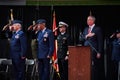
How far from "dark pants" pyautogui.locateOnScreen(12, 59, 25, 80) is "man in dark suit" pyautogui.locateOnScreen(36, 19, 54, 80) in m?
0.51

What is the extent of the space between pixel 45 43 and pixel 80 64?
2429mm

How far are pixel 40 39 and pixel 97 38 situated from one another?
64.7 inches

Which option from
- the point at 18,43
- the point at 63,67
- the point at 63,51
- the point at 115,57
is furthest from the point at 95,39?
the point at 18,43

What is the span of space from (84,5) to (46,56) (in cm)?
276

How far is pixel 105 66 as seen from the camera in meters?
14.9

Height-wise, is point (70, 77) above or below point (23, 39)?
below

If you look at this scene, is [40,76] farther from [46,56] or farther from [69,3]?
[69,3]

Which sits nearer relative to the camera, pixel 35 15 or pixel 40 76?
pixel 40 76

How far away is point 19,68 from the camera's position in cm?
1296

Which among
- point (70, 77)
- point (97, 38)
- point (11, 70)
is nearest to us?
point (70, 77)

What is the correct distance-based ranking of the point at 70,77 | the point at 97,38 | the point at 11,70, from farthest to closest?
1. the point at 11,70
2. the point at 97,38
3. the point at 70,77

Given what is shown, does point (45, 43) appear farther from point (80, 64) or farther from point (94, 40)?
point (80, 64)

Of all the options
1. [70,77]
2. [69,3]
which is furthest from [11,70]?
[70,77]

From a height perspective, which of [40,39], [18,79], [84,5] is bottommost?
[18,79]
